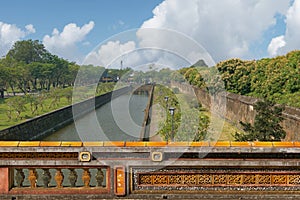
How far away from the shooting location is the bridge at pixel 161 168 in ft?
12.5

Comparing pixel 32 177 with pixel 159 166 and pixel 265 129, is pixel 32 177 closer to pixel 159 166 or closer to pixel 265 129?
pixel 159 166

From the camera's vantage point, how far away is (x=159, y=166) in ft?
12.6

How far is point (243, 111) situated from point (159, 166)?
13323 millimetres

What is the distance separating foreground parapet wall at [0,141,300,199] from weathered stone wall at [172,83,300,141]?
5.97 metres

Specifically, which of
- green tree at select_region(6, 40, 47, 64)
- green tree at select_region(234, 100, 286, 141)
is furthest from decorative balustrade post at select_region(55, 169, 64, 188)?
green tree at select_region(6, 40, 47, 64)

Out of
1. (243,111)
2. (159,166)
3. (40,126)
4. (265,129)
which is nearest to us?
(159,166)

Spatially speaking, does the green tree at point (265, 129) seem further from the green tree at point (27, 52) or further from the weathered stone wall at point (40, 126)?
the green tree at point (27, 52)

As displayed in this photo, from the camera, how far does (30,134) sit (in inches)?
630

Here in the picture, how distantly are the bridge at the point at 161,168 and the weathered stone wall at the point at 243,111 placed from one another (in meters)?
5.96

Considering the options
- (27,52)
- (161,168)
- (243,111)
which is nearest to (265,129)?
(161,168)

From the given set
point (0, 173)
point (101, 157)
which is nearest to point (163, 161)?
point (101, 157)

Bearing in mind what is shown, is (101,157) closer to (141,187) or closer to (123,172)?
(123,172)

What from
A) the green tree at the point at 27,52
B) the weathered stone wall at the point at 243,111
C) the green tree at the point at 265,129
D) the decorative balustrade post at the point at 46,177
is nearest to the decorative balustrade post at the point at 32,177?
the decorative balustrade post at the point at 46,177

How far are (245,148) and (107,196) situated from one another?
1743mm
